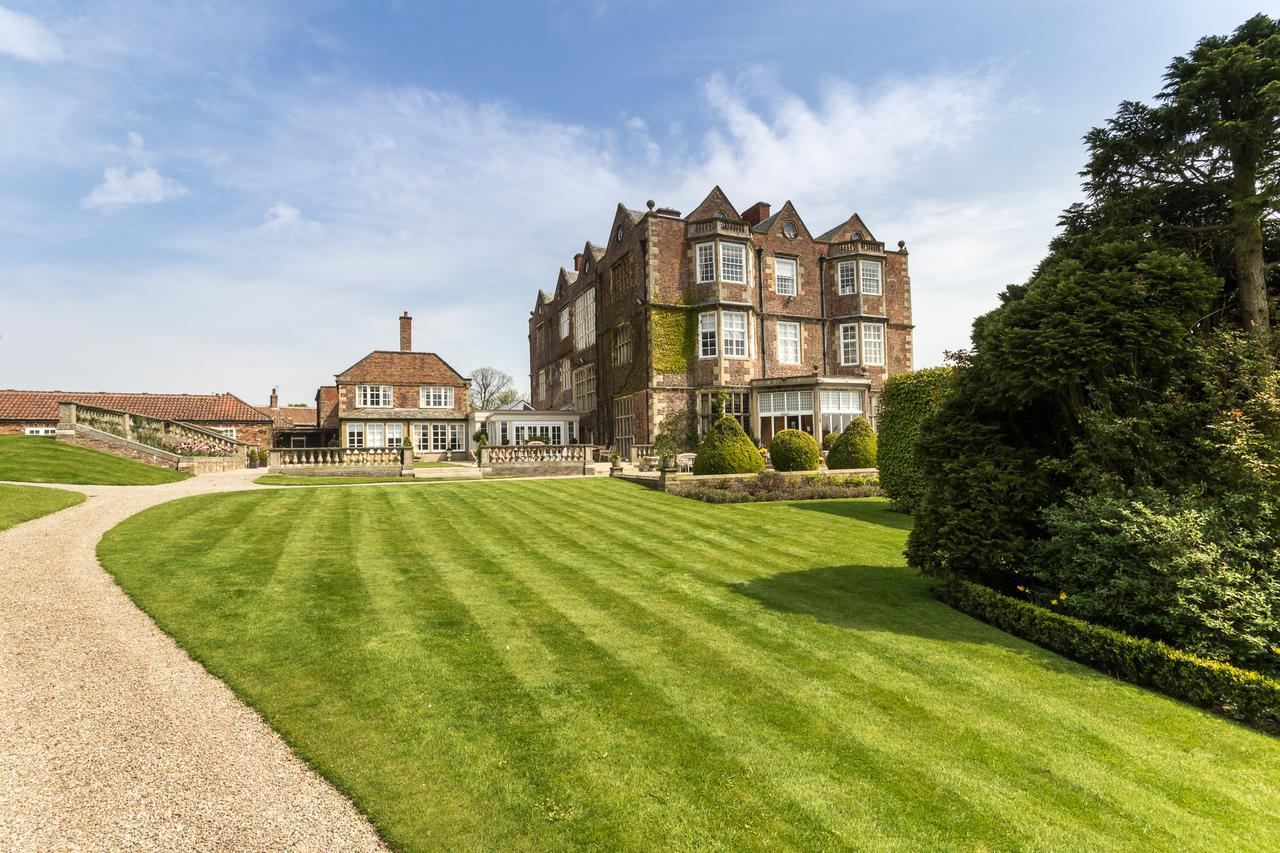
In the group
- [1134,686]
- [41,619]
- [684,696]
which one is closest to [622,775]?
[684,696]

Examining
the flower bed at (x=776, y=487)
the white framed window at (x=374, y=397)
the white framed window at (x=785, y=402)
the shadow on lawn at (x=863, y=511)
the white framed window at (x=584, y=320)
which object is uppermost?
the white framed window at (x=584, y=320)

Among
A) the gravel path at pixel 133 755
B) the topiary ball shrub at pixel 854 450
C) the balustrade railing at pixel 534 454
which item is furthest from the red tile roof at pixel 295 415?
the gravel path at pixel 133 755

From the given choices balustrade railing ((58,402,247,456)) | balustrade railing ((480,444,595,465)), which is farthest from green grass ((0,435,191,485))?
balustrade railing ((480,444,595,465))

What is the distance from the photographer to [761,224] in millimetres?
38906

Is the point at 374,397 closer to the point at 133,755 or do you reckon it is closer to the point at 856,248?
the point at 856,248

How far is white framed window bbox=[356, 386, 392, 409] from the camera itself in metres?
45.4

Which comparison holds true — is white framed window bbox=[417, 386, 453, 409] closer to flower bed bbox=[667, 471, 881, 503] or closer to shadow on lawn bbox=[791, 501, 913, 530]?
flower bed bbox=[667, 471, 881, 503]

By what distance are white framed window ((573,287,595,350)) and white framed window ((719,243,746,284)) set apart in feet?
37.5

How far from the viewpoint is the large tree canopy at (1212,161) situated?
8242mm

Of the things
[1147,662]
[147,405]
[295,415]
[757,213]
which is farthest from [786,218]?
[295,415]

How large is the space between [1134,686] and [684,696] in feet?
15.2

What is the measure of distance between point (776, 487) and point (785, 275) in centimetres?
2152

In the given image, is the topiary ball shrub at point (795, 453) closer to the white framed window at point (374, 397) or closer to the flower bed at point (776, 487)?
the flower bed at point (776, 487)

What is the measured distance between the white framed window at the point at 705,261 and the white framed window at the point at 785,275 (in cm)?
475
